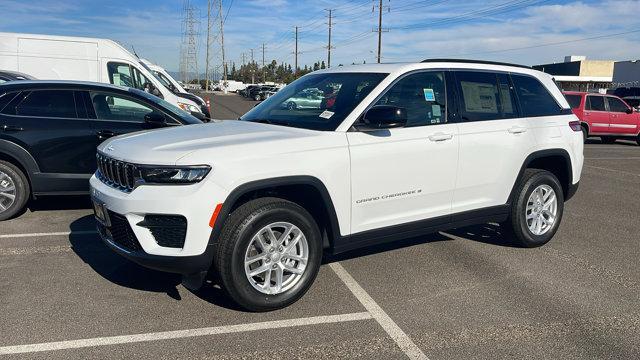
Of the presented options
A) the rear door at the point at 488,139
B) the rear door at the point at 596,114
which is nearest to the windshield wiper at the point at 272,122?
the rear door at the point at 488,139

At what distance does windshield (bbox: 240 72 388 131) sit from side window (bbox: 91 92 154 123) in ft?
7.45

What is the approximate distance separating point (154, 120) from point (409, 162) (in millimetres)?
3386

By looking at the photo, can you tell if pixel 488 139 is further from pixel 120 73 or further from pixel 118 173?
pixel 120 73

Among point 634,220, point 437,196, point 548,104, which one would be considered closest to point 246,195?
point 437,196

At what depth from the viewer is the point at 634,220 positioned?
709cm

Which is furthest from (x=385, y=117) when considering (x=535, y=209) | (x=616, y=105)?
(x=616, y=105)

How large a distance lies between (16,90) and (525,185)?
5886 mm

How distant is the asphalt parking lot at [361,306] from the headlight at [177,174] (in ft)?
3.36

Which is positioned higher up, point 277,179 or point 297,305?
point 277,179

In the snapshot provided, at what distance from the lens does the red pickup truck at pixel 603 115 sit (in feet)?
56.3

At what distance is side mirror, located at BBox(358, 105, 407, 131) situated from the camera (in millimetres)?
4082

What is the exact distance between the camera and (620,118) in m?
17.6

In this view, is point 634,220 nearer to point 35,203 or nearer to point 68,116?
point 68,116

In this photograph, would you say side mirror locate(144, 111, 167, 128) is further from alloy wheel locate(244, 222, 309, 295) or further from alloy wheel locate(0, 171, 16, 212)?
alloy wheel locate(244, 222, 309, 295)
